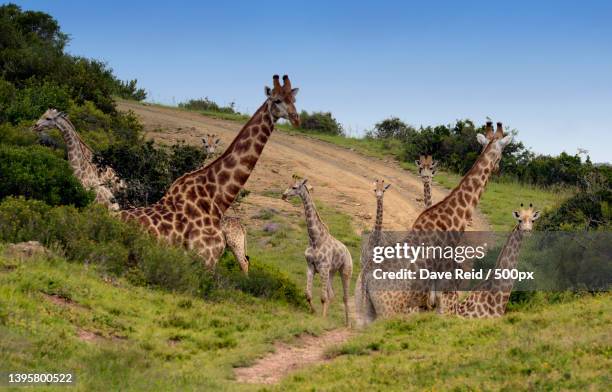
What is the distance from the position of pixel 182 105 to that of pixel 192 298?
36.7 metres

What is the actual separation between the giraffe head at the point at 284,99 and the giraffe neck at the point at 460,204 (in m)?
2.96

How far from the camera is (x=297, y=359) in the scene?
1507cm

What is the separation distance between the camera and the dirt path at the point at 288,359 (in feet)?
45.9

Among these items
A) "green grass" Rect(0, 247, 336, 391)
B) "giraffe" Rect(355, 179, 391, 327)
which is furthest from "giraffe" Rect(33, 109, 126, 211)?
"giraffe" Rect(355, 179, 391, 327)

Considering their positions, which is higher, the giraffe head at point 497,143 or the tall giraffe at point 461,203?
the giraffe head at point 497,143

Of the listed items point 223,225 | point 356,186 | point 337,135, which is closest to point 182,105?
point 337,135

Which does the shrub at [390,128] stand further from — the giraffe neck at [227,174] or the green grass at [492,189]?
the giraffe neck at [227,174]

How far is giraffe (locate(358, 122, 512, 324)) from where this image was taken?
18.1 meters

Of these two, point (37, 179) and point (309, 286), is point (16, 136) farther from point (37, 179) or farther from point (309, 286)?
point (309, 286)

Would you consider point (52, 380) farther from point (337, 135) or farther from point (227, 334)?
Result: point (337, 135)

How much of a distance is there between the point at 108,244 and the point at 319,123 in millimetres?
33030

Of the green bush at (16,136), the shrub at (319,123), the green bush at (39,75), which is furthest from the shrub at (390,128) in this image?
the green bush at (16,136)

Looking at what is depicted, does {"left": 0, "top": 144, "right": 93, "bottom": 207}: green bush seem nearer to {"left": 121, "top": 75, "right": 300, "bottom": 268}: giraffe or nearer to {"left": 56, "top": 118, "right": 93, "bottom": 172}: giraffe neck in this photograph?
{"left": 121, "top": 75, "right": 300, "bottom": 268}: giraffe

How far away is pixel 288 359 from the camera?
15.0 meters
